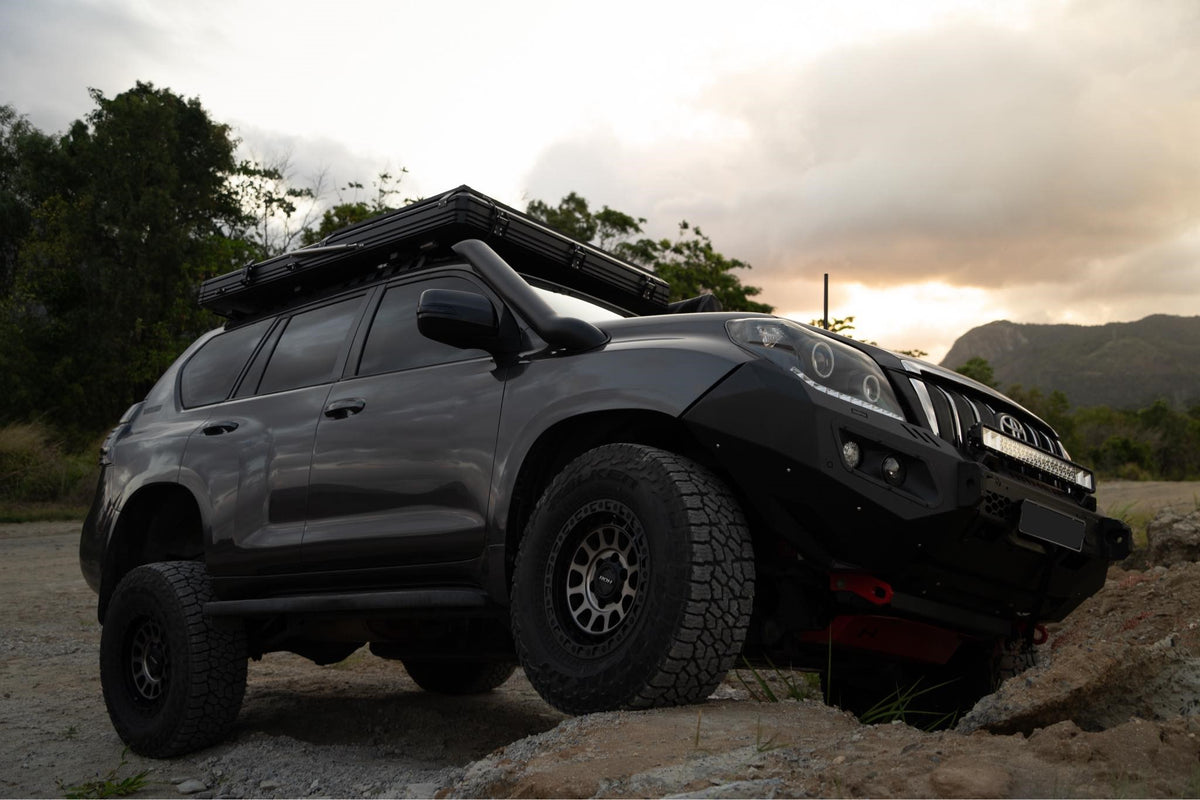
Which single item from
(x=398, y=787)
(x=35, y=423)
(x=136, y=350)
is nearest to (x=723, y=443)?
(x=398, y=787)

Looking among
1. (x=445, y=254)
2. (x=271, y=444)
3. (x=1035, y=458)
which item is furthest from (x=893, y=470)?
(x=271, y=444)

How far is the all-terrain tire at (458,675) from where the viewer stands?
6227mm

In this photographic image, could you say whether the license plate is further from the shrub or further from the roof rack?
the shrub

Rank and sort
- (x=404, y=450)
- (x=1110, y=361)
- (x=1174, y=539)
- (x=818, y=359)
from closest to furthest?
(x=818, y=359), (x=404, y=450), (x=1174, y=539), (x=1110, y=361)

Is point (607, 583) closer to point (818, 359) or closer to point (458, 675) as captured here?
point (818, 359)

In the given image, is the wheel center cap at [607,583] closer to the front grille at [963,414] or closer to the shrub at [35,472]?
the front grille at [963,414]

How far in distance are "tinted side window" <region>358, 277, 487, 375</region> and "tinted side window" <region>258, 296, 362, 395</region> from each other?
0.23m

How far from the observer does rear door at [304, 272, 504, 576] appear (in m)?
3.74

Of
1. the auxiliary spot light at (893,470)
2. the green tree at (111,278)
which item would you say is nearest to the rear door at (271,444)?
the auxiliary spot light at (893,470)

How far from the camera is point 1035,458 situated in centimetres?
352

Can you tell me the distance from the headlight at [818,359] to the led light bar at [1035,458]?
31cm

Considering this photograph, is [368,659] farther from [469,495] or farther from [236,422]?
[469,495]

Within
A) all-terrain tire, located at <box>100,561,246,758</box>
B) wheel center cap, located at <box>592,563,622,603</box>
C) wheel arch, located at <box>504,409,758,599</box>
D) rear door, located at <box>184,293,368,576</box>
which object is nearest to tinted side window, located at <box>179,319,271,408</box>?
rear door, located at <box>184,293,368,576</box>

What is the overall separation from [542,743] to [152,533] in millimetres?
3302
